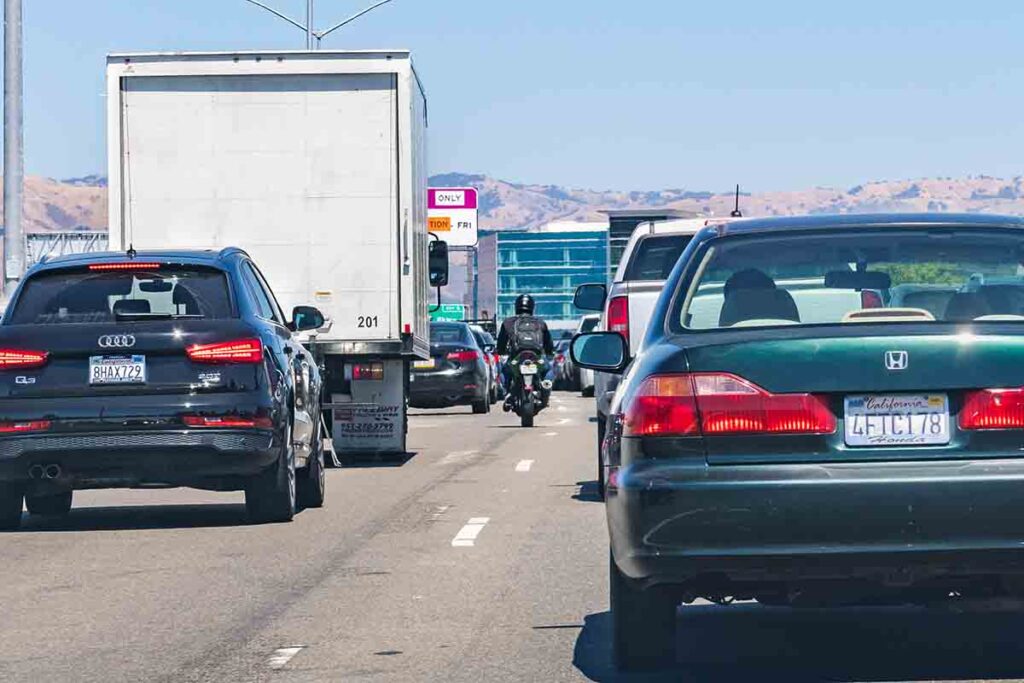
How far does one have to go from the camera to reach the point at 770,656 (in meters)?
8.09

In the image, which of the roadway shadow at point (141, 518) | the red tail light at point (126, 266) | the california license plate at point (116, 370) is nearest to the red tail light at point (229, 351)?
the california license plate at point (116, 370)

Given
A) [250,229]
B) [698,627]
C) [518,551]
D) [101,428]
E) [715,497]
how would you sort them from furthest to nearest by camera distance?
[250,229]
[101,428]
[518,551]
[698,627]
[715,497]

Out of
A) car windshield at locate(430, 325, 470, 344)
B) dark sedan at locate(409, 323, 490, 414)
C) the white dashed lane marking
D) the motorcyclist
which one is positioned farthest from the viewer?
car windshield at locate(430, 325, 470, 344)

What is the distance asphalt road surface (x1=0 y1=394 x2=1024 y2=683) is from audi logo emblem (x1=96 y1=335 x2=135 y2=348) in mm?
1164

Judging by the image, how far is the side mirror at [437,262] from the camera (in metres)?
23.2

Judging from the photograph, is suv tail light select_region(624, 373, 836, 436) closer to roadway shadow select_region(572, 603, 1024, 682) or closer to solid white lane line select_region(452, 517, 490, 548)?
roadway shadow select_region(572, 603, 1024, 682)

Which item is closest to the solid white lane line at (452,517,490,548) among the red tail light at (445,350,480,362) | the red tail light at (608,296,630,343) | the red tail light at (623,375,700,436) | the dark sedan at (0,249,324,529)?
the dark sedan at (0,249,324,529)

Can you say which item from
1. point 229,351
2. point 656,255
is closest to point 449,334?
point 656,255

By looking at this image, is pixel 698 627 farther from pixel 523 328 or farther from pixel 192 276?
pixel 523 328

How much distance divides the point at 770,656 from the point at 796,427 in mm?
1470

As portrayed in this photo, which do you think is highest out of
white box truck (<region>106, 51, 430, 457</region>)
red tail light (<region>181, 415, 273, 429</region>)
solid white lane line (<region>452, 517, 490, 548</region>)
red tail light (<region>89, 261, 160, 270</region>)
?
white box truck (<region>106, 51, 430, 457</region>)

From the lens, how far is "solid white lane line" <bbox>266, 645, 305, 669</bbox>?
8148mm

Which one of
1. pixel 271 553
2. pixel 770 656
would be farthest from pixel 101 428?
pixel 770 656

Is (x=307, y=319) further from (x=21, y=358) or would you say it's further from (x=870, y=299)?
(x=870, y=299)
